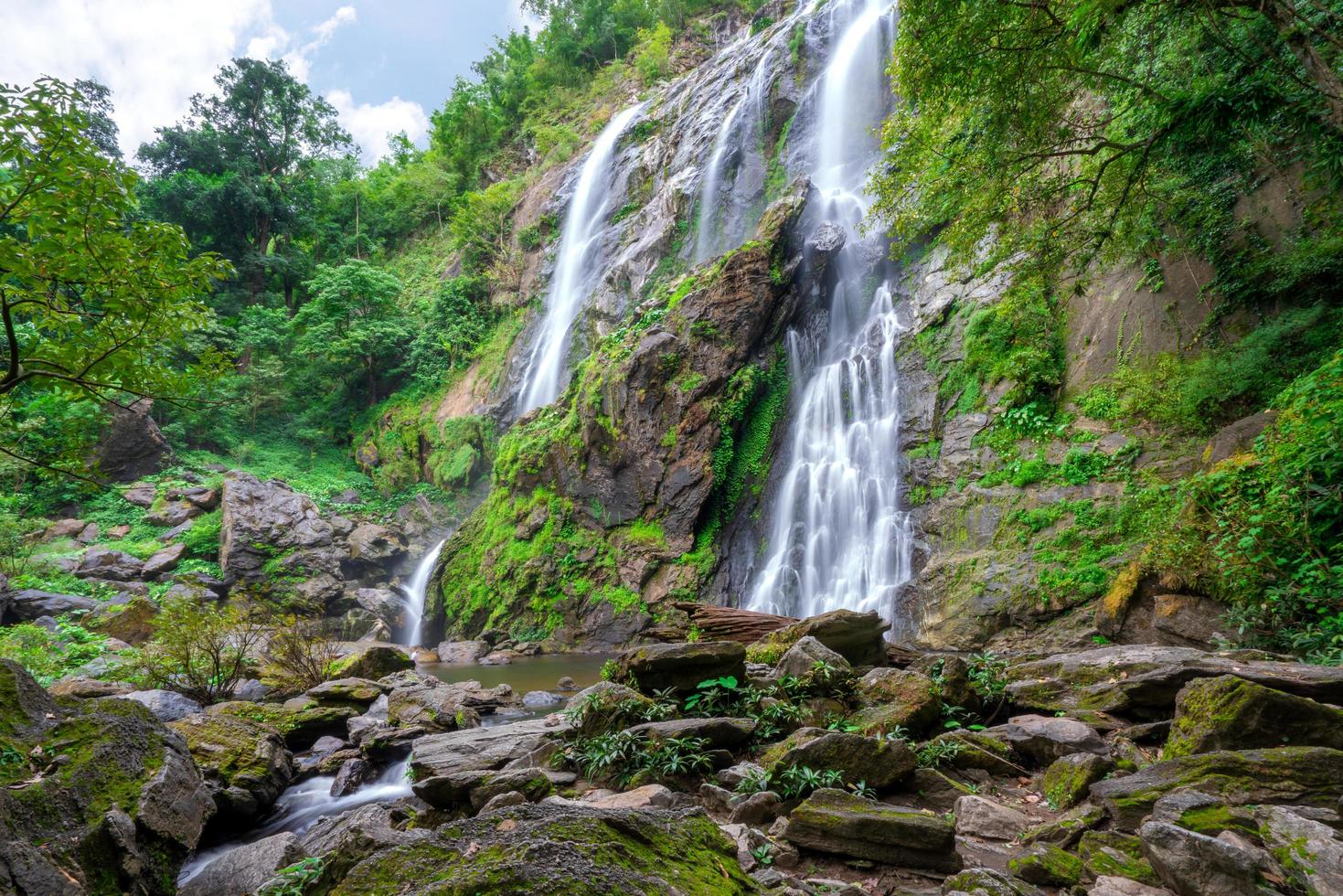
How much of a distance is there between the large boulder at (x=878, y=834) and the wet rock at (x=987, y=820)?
35 cm

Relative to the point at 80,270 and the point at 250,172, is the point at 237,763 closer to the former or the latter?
the point at 80,270

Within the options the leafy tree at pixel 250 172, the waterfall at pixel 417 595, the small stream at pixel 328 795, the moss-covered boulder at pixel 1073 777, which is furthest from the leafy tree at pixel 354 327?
the moss-covered boulder at pixel 1073 777

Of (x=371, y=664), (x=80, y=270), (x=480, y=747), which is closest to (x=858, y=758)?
(x=480, y=747)

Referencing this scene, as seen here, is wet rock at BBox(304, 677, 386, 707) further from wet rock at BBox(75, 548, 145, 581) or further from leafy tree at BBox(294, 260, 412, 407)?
leafy tree at BBox(294, 260, 412, 407)

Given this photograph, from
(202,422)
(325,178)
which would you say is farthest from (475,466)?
(325,178)

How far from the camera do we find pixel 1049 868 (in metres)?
2.66

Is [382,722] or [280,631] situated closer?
[382,722]

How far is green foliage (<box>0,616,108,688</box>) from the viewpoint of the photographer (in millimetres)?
8766

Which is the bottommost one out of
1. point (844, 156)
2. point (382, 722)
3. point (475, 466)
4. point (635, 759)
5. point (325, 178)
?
point (382, 722)

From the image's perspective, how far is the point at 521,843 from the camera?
1790 millimetres

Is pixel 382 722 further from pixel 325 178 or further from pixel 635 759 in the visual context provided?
pixel 325 178

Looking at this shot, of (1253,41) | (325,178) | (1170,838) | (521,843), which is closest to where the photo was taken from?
(521,843)

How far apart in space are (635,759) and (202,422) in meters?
29.8

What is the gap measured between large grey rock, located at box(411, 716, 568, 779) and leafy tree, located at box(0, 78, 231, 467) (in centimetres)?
375
